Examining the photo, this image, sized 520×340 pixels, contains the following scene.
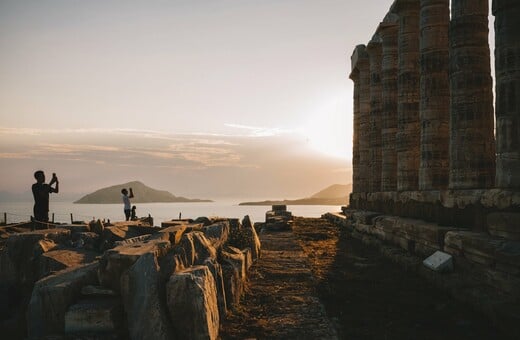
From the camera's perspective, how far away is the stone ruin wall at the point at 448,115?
8.84 metres

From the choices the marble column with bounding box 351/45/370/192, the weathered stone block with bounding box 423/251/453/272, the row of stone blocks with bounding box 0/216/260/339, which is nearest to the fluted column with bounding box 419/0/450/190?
the weathered stone block with bounding box 423/251/453/272

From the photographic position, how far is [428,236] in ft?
35.5

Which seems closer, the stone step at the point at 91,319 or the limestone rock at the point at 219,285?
the stone step at the point at 91,319

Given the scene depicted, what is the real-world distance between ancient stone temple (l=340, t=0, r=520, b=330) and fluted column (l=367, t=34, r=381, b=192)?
4.08ft

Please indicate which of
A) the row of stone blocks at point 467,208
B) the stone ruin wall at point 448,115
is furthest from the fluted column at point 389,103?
the row of stone blocks at point 467,208

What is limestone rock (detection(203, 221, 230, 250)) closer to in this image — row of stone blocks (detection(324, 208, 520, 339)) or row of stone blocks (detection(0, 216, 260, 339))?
row of stone blocks (detection(0, 216, 260, 339))

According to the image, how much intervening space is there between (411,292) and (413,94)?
10806mm

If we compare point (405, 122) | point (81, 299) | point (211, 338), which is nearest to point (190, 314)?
point (211, 338)

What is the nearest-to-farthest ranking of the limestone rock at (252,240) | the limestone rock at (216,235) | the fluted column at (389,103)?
the limestone rock at (216,235) → the limestone rock at (252,240) → the fluted column at (389,103)

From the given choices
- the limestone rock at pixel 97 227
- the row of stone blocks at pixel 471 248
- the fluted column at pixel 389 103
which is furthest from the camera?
the fluted column at pixel 389 103

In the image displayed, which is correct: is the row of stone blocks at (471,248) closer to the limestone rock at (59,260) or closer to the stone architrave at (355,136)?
the limestone rock at (59,260)

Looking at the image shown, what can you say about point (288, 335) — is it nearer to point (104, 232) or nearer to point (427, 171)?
→ point (104, 232)

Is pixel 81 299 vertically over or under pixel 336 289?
over

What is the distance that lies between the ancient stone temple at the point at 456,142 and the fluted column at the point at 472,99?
25 millimetres
